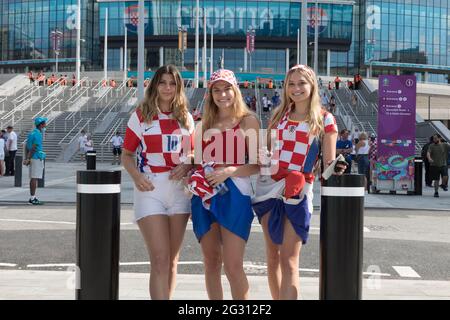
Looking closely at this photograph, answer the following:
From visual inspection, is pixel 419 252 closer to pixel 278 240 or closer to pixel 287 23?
pixel 278 240

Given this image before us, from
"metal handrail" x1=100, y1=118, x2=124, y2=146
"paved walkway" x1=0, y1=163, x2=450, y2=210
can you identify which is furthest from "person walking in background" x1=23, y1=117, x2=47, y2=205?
"metal handrail" x1=100, y1=118, x2=124, y2=146

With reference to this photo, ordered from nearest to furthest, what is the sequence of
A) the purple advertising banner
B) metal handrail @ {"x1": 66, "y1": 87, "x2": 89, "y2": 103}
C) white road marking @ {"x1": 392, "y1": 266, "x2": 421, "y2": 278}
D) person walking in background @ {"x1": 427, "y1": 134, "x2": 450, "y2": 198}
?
white road marking @ {"x1": 392, "y1": 266, "x2": 421, "y2": 278}
the purple advertising banner
person walking in background @ {"x1": 427, "y1": 134, "x2": 450, "y2": 198}
metal handrail @ {"x1": 66, "y1": 87, "x2": 89, "y2": 103}

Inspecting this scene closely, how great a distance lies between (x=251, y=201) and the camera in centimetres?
384

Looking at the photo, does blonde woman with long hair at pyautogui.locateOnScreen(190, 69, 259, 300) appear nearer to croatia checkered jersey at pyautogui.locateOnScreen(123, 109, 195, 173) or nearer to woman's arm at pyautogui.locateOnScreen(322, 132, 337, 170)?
croatia checkered jersey at pyautogui.locateOnScreen(123, 109, 195, 173)

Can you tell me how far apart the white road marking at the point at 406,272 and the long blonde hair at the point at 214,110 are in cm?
305

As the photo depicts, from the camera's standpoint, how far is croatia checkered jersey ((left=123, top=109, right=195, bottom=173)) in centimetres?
387

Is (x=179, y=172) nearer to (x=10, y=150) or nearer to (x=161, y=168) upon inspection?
(x=161, y=168)

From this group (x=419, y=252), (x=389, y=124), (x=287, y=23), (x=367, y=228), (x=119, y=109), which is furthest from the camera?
(x=287, y=23)

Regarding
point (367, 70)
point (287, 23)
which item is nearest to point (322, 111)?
point (287, 23)

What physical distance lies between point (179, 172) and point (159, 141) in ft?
0.81

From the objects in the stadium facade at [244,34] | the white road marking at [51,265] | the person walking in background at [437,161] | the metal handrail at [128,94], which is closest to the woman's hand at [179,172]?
the white road marking at [51,265]

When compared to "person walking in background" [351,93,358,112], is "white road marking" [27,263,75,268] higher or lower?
lower

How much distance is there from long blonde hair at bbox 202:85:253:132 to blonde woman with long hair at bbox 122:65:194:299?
0.16 m
